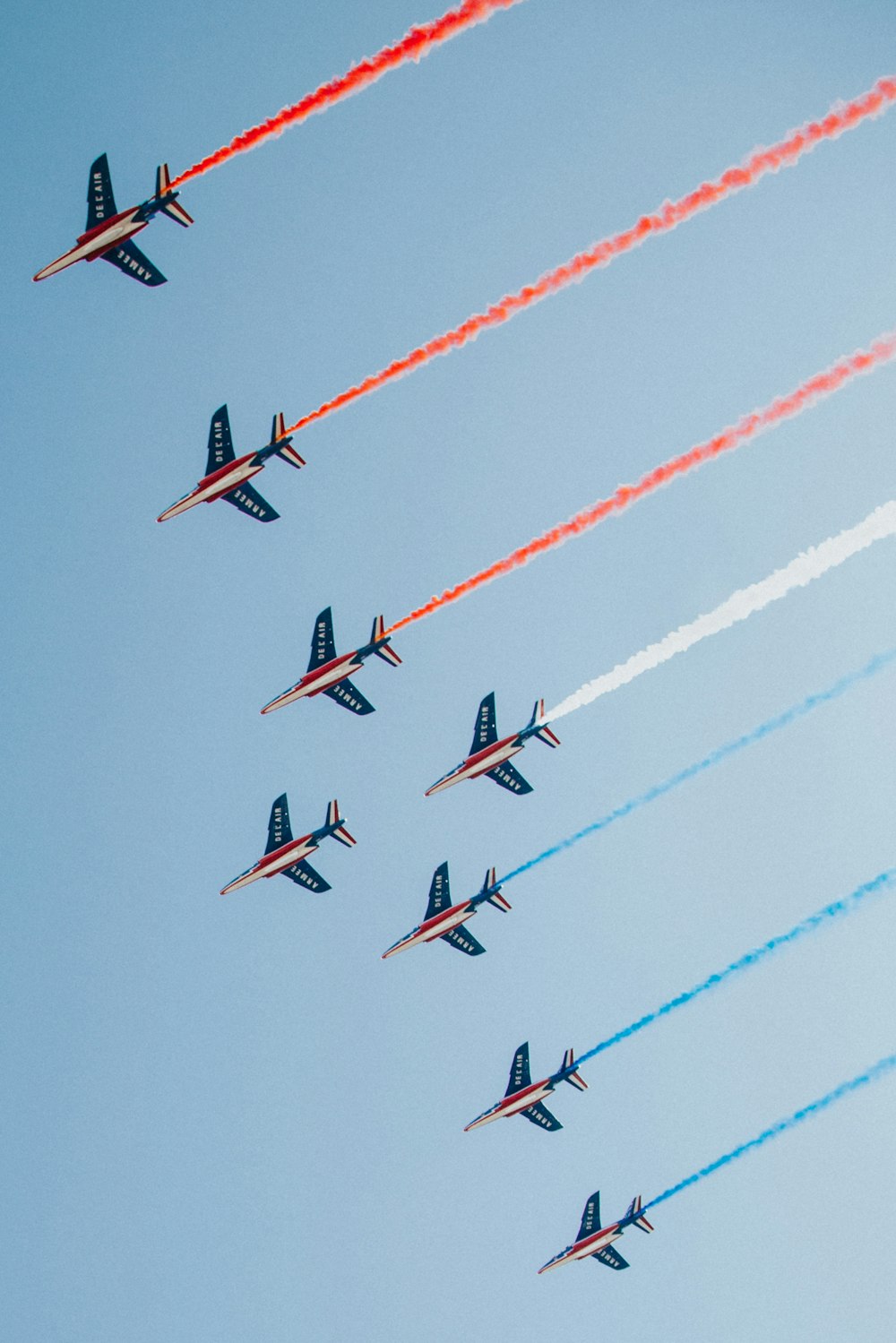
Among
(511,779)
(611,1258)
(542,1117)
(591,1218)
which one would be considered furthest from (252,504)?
(611,1258)

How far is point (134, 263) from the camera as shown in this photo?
40.0m

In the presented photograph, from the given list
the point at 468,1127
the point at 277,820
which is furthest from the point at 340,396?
the point at 468,1127

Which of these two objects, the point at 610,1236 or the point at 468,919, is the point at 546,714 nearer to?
the point at 468,919

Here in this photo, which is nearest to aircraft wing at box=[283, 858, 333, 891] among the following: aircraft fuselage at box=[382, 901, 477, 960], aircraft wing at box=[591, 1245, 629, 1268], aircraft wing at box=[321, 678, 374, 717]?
aircraft fuselage at box=[382, 901, 477, 960]

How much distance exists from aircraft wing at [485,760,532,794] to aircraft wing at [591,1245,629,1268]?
14.2 meters

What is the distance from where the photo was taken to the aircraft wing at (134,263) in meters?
39.7

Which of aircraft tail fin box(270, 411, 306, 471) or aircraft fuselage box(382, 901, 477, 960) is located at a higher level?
aircraft tail fin box(270, 411, 306, 471)

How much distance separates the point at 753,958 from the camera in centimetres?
3859

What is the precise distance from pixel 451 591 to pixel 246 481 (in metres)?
7.07

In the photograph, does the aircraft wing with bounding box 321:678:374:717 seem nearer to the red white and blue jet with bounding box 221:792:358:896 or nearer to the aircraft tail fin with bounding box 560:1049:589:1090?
the red white and blue jet with bounding box 221:792:358:896

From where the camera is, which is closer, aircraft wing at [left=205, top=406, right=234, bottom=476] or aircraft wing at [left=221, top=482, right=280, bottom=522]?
aircraft wing at [left=205, top=406, right=234, bottom=476]

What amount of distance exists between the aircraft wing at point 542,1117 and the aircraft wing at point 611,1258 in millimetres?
3908

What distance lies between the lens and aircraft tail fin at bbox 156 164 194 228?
122 feet

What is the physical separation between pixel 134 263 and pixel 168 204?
314cm
